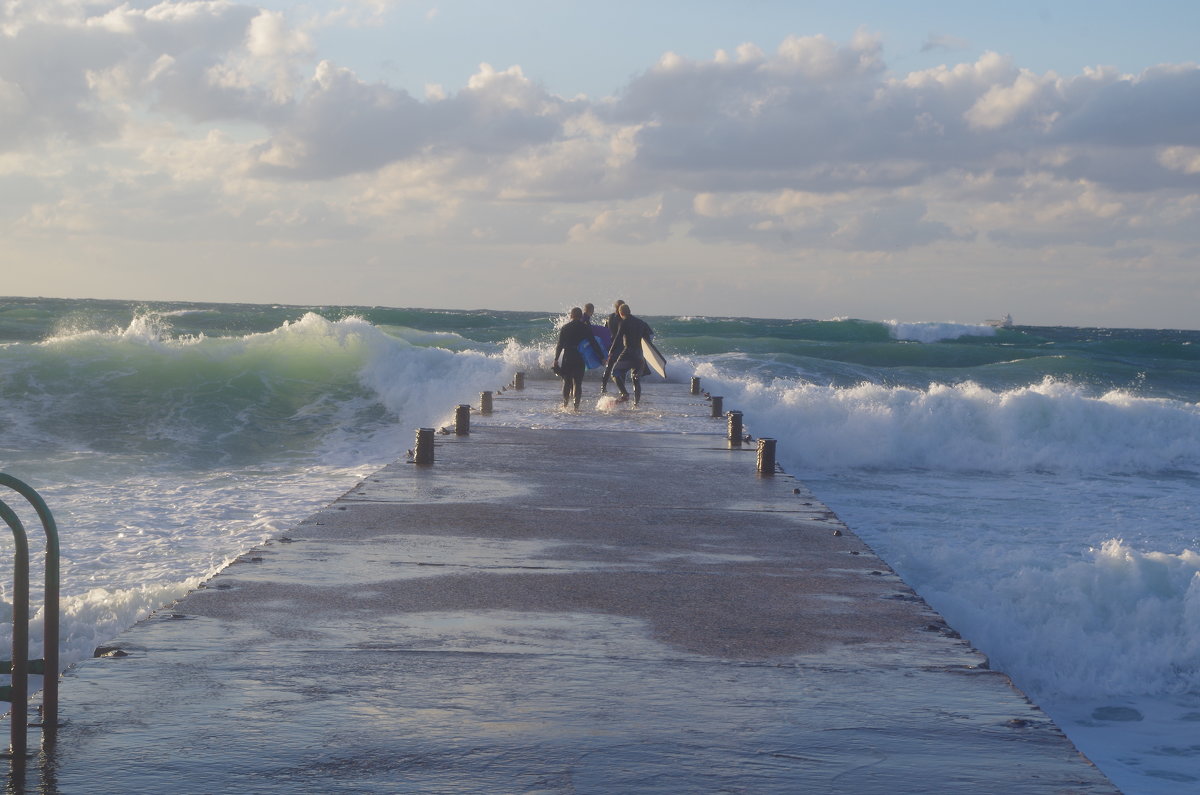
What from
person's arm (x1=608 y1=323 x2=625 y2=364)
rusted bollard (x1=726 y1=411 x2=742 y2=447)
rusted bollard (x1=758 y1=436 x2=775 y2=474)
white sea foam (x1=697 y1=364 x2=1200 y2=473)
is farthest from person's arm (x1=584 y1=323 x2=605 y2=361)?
rusted bollard (x1=758 y1=436 x2=775 y2=474)

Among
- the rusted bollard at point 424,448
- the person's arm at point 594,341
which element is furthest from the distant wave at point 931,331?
the rusted bollard at point 424,448

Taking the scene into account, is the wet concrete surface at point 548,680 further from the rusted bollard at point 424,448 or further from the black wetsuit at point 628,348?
the black wetsuit at point 628,348

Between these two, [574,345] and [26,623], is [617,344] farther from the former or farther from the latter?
[26,623]

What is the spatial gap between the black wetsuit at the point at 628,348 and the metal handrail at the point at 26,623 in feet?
43.7

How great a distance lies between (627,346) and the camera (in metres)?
16.6

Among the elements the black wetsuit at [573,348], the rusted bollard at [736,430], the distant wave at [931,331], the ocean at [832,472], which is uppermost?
the distant wave at [931,331]

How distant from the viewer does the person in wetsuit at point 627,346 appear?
1644 centimetres

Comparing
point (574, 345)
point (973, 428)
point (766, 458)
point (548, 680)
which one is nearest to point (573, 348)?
point (574, 345)

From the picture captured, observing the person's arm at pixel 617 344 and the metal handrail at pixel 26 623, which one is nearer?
the metal handrail at pixel 26 623

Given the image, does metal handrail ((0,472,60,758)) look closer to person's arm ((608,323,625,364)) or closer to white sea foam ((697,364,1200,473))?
person's arm ((608,323,625,364))

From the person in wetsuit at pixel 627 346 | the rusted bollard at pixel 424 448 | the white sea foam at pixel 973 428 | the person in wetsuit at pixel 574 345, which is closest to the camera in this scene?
the rusted bollard at pixel 424 448

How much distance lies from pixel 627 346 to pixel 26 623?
1370 centimetres

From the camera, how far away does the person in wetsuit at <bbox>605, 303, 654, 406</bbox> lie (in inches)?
647

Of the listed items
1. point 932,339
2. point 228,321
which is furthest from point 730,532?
point 932,339
